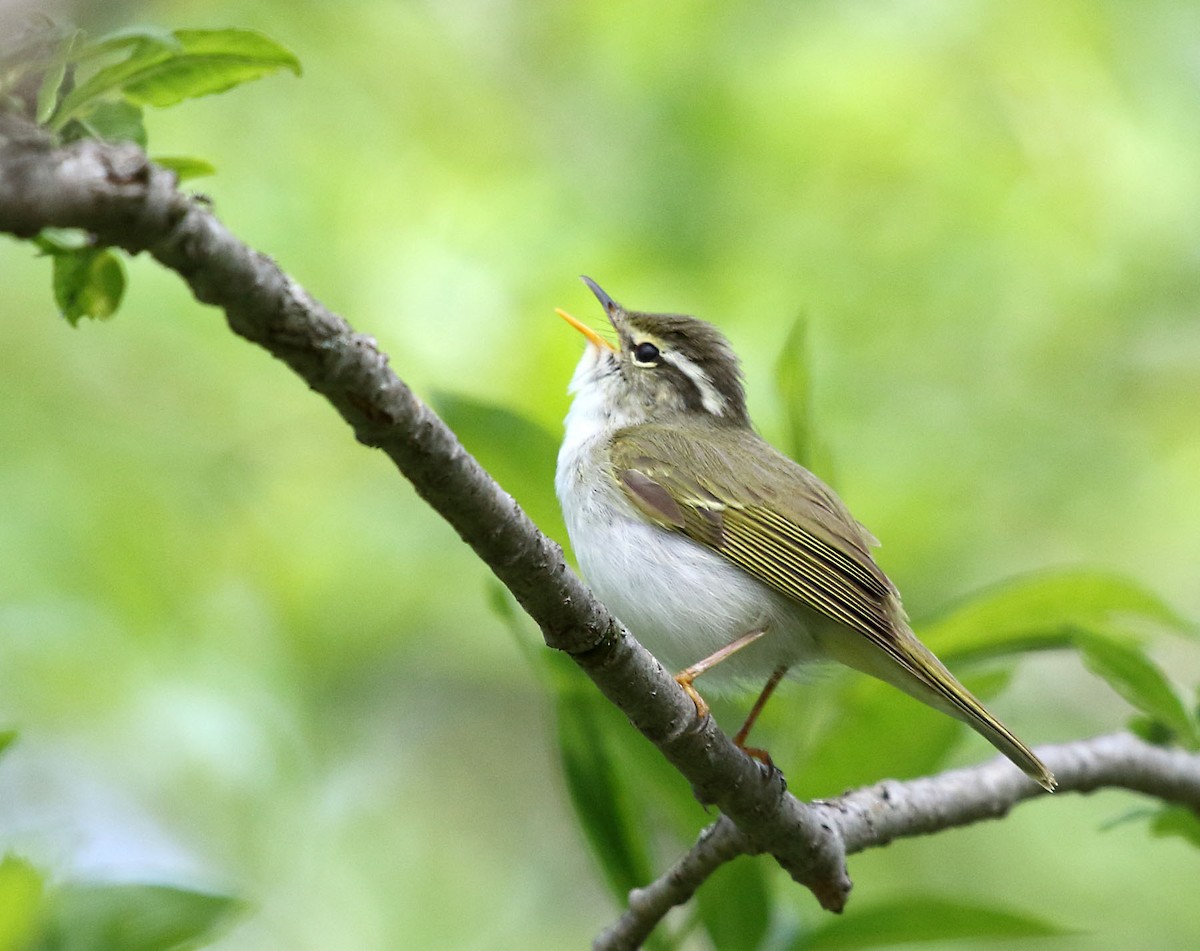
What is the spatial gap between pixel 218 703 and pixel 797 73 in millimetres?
4250

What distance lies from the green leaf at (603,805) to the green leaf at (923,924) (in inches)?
20.7

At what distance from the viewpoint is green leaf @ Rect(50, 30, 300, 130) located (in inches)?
81.2

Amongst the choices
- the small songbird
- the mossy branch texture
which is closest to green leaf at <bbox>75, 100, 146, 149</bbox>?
the mossy branch texture

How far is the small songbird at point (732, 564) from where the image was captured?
3930 millimetres

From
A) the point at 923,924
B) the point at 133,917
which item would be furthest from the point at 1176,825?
the point at 133,917

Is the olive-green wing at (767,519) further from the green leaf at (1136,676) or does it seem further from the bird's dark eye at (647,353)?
the bird's dark eye at (647,353)

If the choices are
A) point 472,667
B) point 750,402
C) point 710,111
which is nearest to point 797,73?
point 710,111

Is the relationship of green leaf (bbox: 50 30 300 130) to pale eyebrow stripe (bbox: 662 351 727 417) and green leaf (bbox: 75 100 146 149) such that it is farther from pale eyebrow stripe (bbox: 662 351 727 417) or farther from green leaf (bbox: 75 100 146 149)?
pale eyebrow stripe (bbox: 662 351 727 417)

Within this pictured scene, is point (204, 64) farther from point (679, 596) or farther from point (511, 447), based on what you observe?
point (679, 596)

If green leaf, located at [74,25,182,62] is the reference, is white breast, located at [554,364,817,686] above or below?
above

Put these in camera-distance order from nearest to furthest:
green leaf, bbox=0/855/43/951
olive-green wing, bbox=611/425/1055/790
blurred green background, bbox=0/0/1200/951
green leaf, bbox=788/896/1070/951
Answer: green leaf, bbox=0/855/43/951
green leaf, bbox=788/896/1070/951
olive-green wing, bbox=611/425/1055/790
blurred green background, bbox=0/0/1200/951

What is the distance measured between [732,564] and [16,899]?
7.44ft

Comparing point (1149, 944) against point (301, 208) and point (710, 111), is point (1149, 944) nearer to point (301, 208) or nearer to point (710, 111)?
point (710, 111)

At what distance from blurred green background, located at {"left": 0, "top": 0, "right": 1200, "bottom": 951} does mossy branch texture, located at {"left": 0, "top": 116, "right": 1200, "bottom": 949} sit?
2146 mm
